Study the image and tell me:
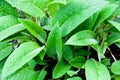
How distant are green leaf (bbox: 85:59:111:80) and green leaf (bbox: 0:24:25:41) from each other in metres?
0.33

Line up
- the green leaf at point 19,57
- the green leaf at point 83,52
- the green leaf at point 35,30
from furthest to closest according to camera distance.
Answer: the green leaf at point 83,52, the green leaf at point 35,30, the green leaf at point 19,57

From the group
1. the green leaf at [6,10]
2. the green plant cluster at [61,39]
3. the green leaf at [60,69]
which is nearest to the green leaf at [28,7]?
the green plant cluster at [61,39]

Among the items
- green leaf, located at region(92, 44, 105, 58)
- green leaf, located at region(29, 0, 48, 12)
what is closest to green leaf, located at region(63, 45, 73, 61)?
green leaf, located at region(92, 44, 105, 58)

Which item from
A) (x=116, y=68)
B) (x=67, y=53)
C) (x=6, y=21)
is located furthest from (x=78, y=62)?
(x=6, y=21)

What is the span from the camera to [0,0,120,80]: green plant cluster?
1095 millimetres

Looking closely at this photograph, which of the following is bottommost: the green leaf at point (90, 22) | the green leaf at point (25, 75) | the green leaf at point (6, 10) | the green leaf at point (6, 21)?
the green leaf at point (25, 75)

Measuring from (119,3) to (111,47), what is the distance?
0.24 metres

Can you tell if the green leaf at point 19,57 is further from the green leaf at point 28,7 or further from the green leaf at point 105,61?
the green leaf at point 105,61

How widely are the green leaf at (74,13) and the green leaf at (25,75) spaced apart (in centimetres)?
22

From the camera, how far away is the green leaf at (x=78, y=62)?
3.82ft

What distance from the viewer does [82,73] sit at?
1.27 m

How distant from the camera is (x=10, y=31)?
Result: 3.75ft

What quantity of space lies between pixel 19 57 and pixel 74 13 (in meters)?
0.30

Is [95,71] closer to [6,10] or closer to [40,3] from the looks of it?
[40,3]
